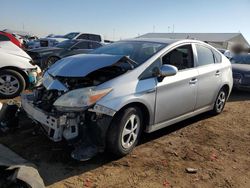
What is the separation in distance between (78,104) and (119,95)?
56 centimetres

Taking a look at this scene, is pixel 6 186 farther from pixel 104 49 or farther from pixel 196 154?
pixel 104 49

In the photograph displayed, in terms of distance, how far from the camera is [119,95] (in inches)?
158

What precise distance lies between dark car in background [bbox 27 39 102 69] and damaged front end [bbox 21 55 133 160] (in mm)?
7839

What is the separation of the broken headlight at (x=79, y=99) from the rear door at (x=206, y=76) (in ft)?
7.55

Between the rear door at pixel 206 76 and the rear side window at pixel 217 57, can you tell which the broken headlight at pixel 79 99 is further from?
the rear side window at pixel 217 57

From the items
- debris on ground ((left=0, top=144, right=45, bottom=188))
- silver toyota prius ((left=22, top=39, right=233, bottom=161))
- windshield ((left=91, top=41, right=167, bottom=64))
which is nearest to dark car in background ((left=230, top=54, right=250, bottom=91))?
silver toyota prius ((left=22, top=39, right=233, bottom=161))

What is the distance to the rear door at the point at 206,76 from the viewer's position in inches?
222

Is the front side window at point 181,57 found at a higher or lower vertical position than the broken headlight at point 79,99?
higher

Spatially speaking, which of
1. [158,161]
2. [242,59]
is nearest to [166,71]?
[158,161]

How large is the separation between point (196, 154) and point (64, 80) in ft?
7.46

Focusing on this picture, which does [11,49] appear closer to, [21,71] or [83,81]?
[21,71]

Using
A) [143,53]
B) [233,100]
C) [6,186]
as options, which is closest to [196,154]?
[143,53]

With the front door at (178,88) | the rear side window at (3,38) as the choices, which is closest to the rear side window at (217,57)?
the front door at (178,88)

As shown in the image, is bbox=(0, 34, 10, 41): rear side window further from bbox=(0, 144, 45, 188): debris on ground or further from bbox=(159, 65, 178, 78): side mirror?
bbox=(0, 144, 45, 188): debris on ground
